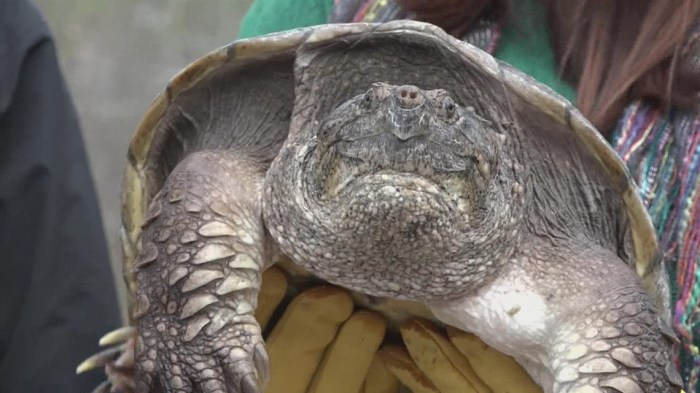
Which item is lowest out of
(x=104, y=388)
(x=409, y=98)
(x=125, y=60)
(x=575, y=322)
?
(x=125, y=60)

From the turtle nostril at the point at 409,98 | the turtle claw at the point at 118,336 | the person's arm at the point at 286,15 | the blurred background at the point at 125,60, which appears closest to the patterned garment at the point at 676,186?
the turtle nostril at the point at 409,98

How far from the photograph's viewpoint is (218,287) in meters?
1.06

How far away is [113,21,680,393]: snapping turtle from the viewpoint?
3.43ft

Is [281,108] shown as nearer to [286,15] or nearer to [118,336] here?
[286,15]

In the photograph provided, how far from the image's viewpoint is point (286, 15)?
1490 millimetres

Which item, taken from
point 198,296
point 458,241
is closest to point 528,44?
point 458,241

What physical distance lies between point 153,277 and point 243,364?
145 mm

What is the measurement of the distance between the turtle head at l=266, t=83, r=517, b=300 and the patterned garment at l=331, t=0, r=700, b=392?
0.66ft

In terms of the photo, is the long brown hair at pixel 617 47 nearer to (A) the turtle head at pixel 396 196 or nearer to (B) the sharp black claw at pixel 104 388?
(A) the turtle head at pixel 396 196

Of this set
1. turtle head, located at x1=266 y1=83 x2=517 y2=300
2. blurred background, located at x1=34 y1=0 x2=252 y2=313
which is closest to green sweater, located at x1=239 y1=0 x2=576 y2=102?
turtle head, located at x1=266 y1=83 x2=517 y2=300

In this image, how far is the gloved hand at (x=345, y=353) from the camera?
46.6 inches

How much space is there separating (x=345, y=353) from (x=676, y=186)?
1.53 feet

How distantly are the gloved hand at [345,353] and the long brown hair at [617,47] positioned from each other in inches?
13.8

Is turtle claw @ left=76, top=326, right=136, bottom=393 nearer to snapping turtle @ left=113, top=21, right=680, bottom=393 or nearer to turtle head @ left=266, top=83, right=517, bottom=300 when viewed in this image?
snapping turtle @ left=113, top=21, right=680, bottom=393
